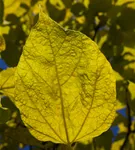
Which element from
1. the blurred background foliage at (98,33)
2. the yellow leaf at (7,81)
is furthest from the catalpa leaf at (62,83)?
the blurred background foliage at (98,33)

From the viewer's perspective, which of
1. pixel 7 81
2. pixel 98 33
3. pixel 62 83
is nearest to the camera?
pixel 62 83

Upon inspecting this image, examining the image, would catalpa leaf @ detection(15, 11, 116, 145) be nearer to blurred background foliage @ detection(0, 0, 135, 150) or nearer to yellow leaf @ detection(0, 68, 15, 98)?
yellow leaf @ detection(0, 68, 15, 98)

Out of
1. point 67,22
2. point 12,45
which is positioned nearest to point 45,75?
point 12,45

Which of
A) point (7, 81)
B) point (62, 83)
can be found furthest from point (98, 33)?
point (62, 83)

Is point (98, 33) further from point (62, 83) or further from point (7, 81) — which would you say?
point (62, 83)

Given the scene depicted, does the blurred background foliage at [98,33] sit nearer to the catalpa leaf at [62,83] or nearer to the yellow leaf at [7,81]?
the yellow leaf at [7,81]

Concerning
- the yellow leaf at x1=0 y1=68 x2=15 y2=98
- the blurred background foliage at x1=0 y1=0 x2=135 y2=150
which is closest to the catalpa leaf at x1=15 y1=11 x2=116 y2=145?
the yellow leaf at x1=0 y1=68 x2=15 y2=98
